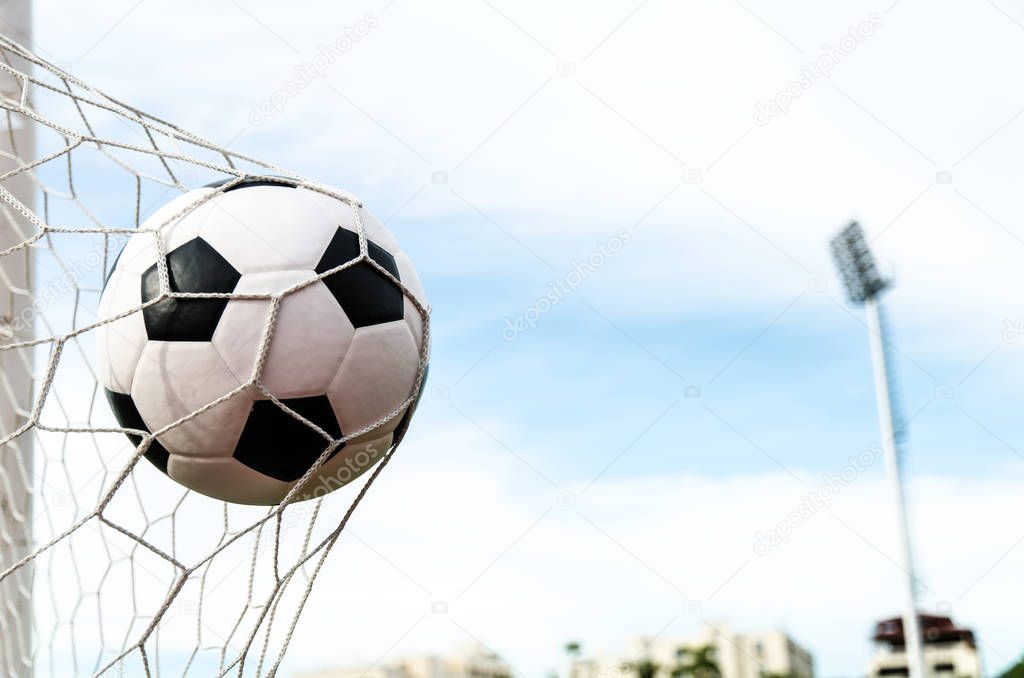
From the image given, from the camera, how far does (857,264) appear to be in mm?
27281

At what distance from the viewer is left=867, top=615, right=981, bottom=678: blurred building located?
62656 mm

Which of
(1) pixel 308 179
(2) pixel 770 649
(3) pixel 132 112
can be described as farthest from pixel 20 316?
(2) pixel 770 649

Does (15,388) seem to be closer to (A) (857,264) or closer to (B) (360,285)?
(B) (360,285)

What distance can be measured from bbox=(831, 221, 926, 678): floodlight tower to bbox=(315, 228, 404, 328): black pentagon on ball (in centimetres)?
2080

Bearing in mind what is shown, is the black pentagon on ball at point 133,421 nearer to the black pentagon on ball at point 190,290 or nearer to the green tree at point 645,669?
the black pentagon on ball at point 190,290

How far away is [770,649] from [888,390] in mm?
53206

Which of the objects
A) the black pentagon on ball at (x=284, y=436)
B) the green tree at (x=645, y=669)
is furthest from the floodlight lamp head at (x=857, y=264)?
the green tree at (x=645, y=669)

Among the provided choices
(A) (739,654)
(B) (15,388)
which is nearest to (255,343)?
(B) (15,388)

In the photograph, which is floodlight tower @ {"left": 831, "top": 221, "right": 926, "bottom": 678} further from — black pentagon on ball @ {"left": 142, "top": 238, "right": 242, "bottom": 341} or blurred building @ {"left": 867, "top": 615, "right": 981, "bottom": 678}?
blurred building @ {"left": 867, "top": 615, "right": 981, "bottom": 678}

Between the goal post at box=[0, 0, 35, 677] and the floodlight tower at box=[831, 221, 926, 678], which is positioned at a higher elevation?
the floodlight tower at box=[831, 221, 926, 678]

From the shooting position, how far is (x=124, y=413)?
3756mm

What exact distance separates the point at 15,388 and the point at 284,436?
210 centimetres

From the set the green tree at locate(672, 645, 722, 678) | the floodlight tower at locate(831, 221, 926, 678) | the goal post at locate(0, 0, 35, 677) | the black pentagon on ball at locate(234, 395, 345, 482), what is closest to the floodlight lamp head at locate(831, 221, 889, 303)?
the floodlight tower at locate(831, 221, 926, 678)

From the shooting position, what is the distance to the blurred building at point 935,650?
6266 centimetres
